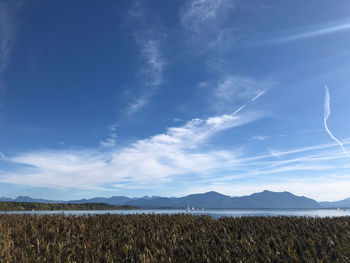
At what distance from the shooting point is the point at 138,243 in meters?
→ 4.72

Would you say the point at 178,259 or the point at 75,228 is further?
the point at 75,228

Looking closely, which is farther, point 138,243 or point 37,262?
point 138,243

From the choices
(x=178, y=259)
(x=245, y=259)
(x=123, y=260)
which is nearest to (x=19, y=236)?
(x=123, y=260)

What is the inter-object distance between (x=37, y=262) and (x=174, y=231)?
10.1ft

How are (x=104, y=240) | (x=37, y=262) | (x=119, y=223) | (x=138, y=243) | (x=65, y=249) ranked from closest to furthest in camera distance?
(x=37, y=262) < (x=65, y=249) < (x=138, y=243) < (x=104, y=240) < (x=119, y=223)

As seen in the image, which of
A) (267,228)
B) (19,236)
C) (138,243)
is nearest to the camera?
(138,243)

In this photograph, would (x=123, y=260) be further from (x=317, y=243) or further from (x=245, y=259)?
(x=317, y=243)

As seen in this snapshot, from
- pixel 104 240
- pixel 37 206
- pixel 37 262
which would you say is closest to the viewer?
pixel 37 262

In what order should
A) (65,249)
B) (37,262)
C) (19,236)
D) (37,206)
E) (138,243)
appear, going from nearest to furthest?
(37,262)
(65,249)
(138,243)
(19,236)
(37,206)

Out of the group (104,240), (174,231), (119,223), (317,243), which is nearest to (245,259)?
(317,243)

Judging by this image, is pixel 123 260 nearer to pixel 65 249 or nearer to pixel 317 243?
pixel 65 249

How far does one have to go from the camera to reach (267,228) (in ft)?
20.7

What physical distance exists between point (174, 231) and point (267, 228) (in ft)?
8.05

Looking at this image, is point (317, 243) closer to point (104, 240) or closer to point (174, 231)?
point (174, 231)
